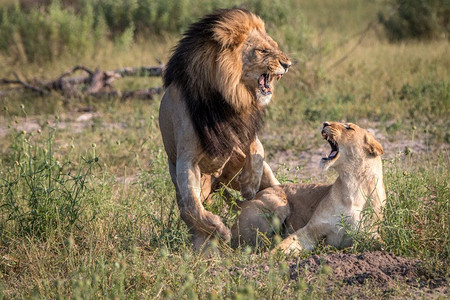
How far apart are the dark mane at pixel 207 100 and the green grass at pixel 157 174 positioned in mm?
588

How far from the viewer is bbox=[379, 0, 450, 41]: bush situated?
508 inches

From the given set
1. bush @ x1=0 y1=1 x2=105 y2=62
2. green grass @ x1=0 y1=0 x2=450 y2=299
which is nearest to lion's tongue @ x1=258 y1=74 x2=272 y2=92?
green grass @ x1=0 y1=0 x2=450 y2=299

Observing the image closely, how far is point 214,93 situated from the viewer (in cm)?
477

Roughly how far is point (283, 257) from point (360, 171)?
826mm

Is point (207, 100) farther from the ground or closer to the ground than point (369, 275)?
farther from the ground

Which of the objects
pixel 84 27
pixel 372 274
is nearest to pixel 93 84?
pixel 84 27

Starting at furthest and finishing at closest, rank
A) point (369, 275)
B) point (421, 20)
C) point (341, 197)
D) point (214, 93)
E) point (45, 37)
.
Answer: point (421, 20) < point (45, 37) < point (214, 93) < point (341, 197) < point (369, 275)

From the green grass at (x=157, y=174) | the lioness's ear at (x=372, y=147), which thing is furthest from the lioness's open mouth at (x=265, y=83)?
the green grass at (x=157, y=174)

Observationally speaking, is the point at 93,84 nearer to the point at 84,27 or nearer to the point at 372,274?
the point at 84,27

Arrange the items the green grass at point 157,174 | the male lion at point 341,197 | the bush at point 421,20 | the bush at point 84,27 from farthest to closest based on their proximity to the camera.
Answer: the bush at point 421,20 → the bush at point 84,27 → the male lion at point 341,197 → the green grass at point 157,174

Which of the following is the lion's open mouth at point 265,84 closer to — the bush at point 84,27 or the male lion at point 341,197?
the male lion at point 341,197

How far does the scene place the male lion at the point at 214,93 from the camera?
4688 millimetres

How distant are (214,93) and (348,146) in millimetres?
968

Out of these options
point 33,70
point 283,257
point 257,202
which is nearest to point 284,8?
point 33,70
